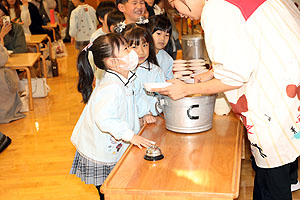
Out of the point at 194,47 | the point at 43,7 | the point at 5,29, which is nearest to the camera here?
the point at 194,47

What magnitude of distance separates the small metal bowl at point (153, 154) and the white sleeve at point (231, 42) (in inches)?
16.3

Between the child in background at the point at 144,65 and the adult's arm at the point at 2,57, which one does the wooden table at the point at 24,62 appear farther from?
the child in background at the point at 144,65

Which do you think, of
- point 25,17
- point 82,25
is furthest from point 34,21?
point 82,25

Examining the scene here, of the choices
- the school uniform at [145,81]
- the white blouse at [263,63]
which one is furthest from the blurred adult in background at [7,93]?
the white blouse at [263,63]

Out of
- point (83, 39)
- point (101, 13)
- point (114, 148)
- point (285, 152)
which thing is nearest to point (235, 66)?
point (285, 152)

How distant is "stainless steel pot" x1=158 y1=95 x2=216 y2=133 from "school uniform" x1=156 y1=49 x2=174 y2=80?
3.05 ft

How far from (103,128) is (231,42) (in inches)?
26.6

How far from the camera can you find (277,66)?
1.46 metres

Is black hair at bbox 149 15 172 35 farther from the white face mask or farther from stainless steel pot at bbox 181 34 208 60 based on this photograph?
the white face mask

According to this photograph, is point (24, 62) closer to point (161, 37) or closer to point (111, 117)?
point (161, 37)

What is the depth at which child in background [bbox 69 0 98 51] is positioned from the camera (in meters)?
6.07

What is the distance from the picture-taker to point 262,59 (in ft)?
4.80

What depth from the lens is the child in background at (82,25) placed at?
6.07m

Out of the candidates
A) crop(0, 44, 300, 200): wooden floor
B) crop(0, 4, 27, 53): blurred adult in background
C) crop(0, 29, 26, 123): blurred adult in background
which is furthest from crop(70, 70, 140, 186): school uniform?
Result: crop(0, 4, 27, 53): blurred adult in background
